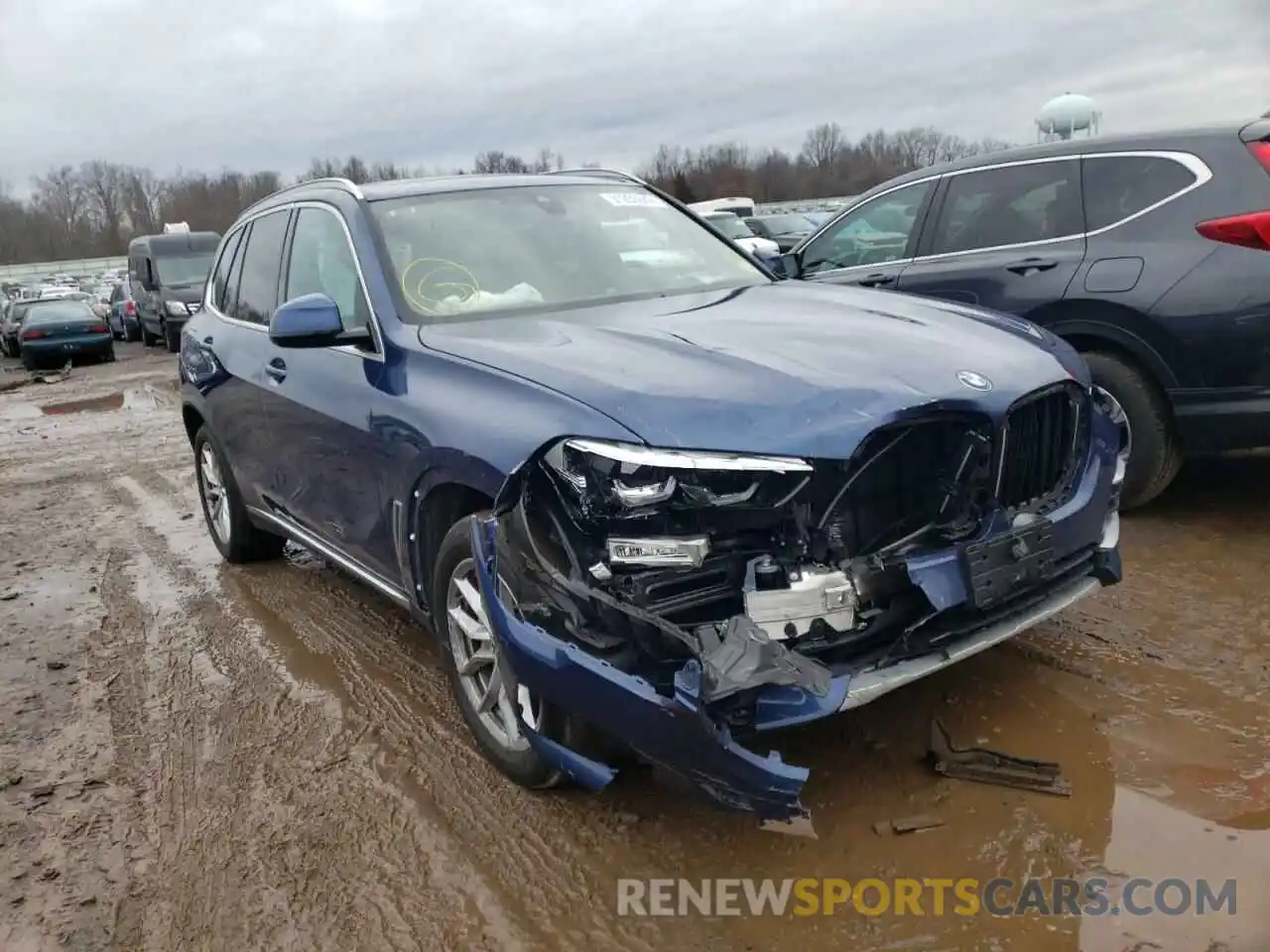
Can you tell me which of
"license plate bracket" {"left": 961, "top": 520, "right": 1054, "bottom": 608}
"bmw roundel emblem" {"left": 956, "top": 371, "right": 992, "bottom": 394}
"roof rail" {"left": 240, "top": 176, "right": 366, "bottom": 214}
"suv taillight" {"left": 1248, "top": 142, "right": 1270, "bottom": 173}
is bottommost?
"license plate bracket" {"left": 961, "top": 520, "right": 1054, "bottom": 608}

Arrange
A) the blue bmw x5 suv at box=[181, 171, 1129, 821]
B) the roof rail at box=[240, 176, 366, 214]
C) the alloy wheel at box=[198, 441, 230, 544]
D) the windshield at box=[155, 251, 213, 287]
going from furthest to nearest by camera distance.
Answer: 1. the windshield at box=[155, 251, 213, 287]
2. the alloy wheel at box=[198, 441, 230, 544]
3. the roof rail at box=[240, 176, 366, 214]
4. the blue bmw x5 suv at box=[181, 171, 1129, 821]

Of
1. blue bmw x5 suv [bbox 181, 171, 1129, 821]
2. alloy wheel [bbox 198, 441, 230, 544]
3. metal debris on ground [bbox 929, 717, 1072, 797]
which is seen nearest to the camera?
blue bmw x5 suv [bbox 181, 171, 1129, 821]

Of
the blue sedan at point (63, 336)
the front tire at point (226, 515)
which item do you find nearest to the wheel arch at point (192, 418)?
the front tire at point (226, 515)

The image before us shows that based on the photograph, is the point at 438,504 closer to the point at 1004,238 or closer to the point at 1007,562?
the point at 1007,562

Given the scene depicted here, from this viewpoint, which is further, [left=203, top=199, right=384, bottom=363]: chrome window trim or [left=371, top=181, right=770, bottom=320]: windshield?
[left=371, top=181, right=770, bottom=320]: windshield

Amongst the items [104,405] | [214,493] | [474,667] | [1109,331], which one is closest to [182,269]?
[104,405]

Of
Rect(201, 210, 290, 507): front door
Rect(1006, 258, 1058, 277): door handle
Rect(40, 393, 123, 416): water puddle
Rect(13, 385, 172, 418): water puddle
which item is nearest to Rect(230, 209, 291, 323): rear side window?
Rect(201, 210, 290, 507): front door

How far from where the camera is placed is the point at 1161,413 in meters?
4.88

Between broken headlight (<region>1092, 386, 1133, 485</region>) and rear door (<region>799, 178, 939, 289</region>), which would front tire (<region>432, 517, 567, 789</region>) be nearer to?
broken headlight (<region>1092, 386, 1133, 485</region>)

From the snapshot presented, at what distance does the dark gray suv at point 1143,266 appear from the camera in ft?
15.0

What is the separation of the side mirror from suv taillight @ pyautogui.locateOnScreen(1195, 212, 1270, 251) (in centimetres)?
372

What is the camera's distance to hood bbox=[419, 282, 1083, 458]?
2.66 m

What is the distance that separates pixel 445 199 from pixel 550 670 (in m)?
2.37

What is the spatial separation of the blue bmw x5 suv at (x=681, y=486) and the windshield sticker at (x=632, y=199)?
625mm
